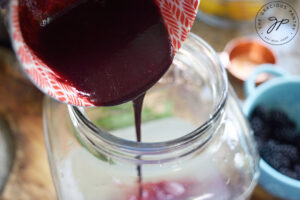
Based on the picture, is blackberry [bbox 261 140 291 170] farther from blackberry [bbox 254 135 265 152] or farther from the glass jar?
the glass jar

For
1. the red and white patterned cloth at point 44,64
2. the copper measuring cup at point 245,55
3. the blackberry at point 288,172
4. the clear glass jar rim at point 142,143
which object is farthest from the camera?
the copper measuring cup at point 245,55

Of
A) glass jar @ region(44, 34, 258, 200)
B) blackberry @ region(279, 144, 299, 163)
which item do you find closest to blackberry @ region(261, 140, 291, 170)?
blackberry @ region(279, 144, 299, 163)

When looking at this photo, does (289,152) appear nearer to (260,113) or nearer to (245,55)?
(260,113)

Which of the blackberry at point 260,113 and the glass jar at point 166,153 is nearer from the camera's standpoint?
the glass jar at point 166,153

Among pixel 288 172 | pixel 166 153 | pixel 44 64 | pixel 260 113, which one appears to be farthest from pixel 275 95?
pixel 44 64

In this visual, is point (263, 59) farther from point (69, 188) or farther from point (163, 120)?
point (69, 188)

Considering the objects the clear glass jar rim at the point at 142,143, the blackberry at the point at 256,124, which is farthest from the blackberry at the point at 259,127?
the clear glass jar rim at the point at 142,143

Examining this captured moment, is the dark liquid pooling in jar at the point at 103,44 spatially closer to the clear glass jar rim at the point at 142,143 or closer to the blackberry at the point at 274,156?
the clear glass jar rim at the point at 142,143
